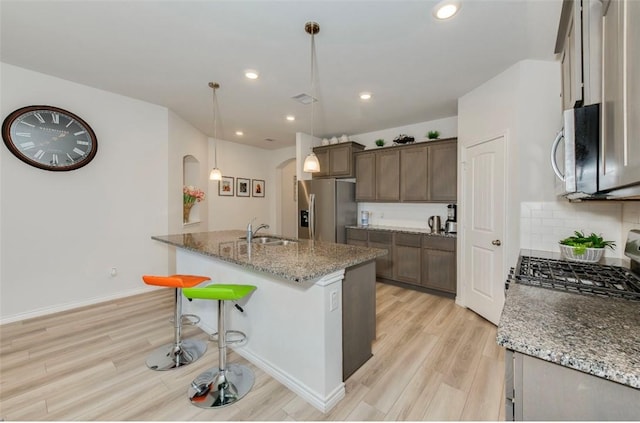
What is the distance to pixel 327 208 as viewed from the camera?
459 cm

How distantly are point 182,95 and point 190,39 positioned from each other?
4.42 feet

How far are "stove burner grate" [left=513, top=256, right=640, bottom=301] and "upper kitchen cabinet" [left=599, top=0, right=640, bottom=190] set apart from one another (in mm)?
693

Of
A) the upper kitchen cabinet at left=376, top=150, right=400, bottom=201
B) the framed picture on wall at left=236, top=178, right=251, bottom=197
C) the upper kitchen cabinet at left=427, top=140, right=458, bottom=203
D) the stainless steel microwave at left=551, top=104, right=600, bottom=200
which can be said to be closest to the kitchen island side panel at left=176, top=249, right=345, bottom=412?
the stainless steel microwave at left=551, top=104, right=600, bottom=200

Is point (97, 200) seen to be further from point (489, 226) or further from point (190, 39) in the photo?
point (489, 226)

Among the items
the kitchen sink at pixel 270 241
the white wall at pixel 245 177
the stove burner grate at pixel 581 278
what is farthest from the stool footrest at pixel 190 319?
the white wall at pixel 245 177

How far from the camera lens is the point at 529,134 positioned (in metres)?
2.52

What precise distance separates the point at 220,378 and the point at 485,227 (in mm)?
2950

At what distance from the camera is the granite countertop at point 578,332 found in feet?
2.28

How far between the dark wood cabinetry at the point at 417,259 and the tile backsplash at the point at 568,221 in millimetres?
1067

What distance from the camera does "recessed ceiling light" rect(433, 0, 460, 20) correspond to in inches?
69.7

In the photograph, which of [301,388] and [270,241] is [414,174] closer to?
[270,241]

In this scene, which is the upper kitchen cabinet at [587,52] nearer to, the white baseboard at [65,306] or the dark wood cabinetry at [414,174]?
the dark wood cabinetry at [414,174]

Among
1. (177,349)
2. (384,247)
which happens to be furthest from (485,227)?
(177,349)

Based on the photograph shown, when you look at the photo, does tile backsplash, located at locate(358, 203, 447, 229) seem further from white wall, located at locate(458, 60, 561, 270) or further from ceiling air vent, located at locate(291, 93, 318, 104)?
ceiling air vent, located at locate(291, 93, 318, 104)
